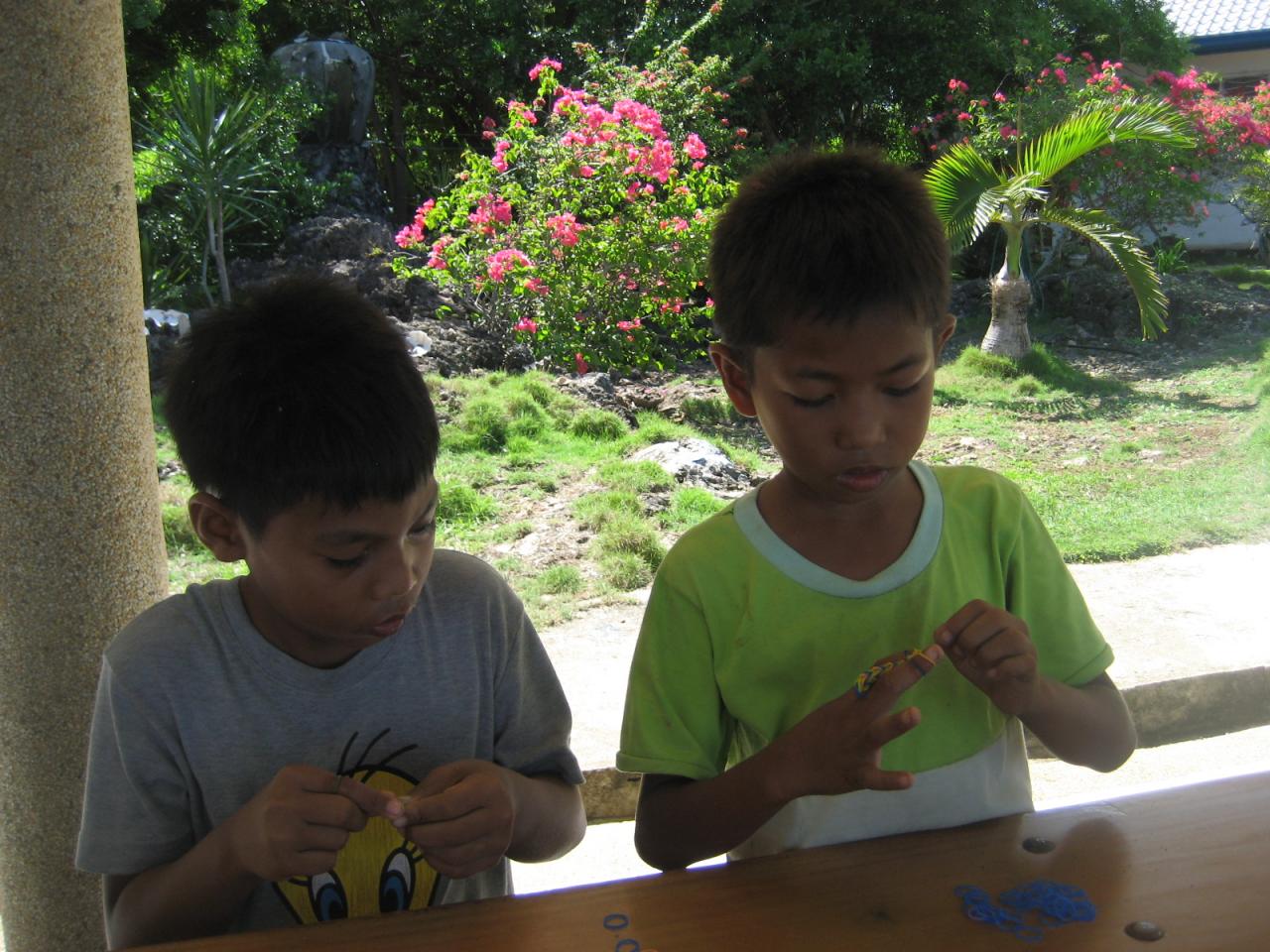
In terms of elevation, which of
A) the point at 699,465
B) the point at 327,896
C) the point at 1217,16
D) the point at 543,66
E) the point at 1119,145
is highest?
the point at 1217,16

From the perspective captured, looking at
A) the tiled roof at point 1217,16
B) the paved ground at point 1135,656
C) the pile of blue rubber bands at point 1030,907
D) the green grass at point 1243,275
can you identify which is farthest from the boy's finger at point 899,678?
the tiled roof at point 1217,16

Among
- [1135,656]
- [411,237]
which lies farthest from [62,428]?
[411,237]

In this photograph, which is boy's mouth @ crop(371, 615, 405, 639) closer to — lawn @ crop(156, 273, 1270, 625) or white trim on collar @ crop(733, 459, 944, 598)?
white trim on collar @ crop(733, 459, 944, 598)

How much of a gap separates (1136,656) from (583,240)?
480 centimetres

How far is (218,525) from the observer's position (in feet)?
5.21

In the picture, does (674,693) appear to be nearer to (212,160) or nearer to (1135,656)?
(1135,656)

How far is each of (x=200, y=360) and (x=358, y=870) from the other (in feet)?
2.21

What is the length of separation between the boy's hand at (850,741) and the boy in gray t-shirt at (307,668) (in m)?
0.33

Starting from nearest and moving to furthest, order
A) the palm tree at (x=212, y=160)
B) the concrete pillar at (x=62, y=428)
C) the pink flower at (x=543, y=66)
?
the concrete pillar at (x=62, y=428) < the palm tree at (x=212, y=160) < the pink flower at (x=543, y=66)

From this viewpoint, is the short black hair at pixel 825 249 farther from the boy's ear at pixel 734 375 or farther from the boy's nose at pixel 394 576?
the boy's nose at pixel 394 576

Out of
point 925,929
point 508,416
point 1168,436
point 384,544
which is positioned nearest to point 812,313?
point 384,544

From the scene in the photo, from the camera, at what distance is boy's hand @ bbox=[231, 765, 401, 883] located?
1.29 metres

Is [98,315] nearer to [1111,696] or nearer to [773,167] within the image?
[773,167]

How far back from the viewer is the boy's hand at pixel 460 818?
1334mm
